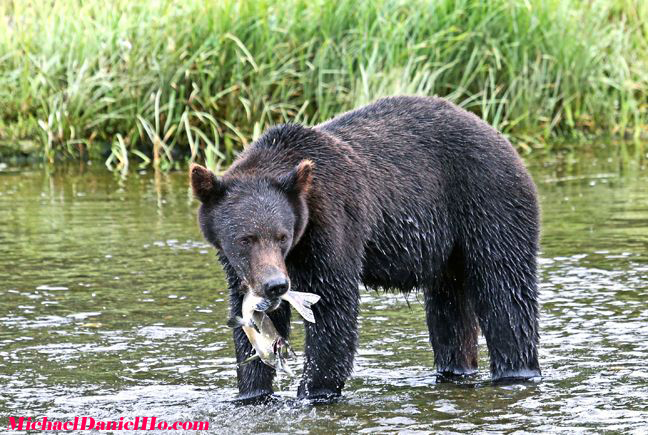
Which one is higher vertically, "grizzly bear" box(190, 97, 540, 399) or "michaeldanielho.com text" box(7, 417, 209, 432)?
"grizzly bear" box(190, 97, 540, 399)

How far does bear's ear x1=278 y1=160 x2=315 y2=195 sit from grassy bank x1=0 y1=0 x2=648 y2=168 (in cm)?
774

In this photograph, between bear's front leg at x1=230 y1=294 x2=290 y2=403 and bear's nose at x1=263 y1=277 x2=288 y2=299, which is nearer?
bear's nose at x1=263 y1=277 x2=288 y2=299

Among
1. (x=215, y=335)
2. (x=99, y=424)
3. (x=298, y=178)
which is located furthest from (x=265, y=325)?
(x=215, y=335)

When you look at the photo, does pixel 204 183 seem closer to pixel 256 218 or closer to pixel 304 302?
pixel 256 218

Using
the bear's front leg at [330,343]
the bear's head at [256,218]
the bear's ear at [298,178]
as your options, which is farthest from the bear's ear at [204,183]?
the bear's front leg at [330,343]

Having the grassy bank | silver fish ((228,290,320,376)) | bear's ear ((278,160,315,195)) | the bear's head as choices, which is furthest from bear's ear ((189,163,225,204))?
the grassy bank

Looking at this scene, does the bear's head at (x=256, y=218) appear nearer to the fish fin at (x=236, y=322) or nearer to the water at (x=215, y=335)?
the fish fin at (x=236, y=322)

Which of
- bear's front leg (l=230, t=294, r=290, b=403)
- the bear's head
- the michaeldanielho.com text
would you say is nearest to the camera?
the bear's head

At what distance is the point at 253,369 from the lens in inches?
248

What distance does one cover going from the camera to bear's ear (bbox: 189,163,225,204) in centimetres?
582

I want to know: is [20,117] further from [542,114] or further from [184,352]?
[184,352]

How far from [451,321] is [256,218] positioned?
1.67m

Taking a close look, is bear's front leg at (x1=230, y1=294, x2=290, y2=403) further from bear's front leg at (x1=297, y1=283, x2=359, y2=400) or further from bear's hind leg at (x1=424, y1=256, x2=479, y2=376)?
bear's hind leg at (x1=424, y1=256, x2=479, y2=376)

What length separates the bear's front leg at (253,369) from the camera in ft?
20.6
